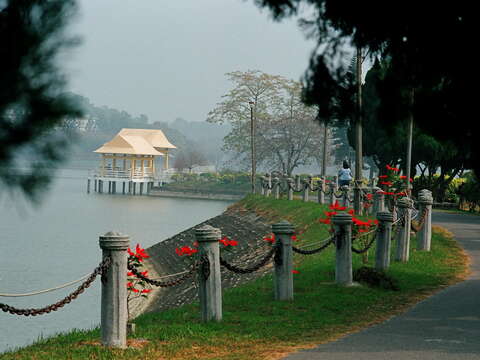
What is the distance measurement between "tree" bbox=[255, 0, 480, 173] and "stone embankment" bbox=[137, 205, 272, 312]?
10.6m

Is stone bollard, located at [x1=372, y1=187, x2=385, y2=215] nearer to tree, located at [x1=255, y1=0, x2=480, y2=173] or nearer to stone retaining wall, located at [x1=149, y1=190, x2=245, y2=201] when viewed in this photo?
tree, located at [x1=255, y1=0, x2=480, y2=173]

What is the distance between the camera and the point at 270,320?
959 cm

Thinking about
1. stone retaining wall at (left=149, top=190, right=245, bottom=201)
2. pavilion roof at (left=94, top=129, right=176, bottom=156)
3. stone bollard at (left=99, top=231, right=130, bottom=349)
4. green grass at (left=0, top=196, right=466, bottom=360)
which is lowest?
stone retaining wall at (left=149, top=190, right=245, bottom=201)

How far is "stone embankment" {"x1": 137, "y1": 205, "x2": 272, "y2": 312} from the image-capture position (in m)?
19.9

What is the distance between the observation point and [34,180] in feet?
17.9

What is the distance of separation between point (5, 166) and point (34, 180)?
0.33m

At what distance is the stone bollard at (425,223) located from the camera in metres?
16.3

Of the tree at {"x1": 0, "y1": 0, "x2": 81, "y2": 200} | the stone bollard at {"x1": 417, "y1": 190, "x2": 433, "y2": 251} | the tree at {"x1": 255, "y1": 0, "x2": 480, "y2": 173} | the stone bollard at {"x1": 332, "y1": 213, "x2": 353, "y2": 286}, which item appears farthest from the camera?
the stone bollard at {"x1": 417, "y1": 190, "x2": 433, "y2": 251}

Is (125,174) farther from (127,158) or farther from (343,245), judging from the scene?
(343,245)

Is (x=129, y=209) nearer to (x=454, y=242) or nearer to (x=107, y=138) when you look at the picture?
(x=454, y=242)

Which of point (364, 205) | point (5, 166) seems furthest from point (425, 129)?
point (364, 205)

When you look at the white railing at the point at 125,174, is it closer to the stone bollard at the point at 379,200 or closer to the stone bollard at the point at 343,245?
the stone bollard at the point at 379,200

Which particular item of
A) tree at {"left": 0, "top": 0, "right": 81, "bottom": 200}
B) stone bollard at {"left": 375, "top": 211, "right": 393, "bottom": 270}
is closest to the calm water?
tree at {"left": 0, "top": 0, "right": 81, "bottom": 200}

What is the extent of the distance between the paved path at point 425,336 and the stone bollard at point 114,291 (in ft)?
6.15
